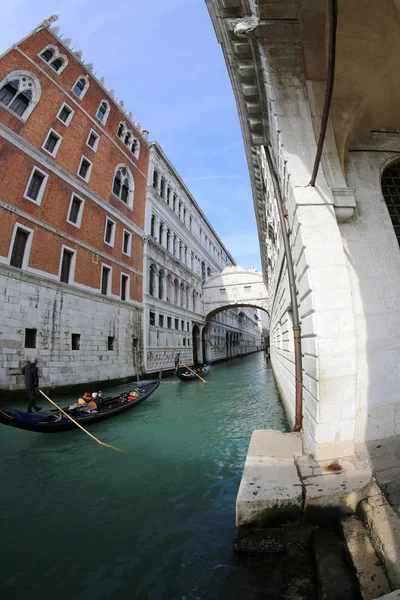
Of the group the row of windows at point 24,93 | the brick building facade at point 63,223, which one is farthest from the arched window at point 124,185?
the row of windows at point 24,93

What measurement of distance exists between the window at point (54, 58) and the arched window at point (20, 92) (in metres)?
1.74

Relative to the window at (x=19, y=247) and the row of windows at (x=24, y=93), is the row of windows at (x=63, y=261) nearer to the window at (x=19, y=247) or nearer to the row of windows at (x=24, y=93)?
the window at (x=19, y=247)

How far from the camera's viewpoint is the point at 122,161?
17.3m

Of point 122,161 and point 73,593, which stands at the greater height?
point 122,161

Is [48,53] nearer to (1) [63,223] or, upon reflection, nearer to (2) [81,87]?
(2) [81,87]

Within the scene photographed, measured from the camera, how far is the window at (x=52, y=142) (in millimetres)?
12555

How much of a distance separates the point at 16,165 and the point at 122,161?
7562 millimetres

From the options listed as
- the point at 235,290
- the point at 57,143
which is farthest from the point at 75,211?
the point at 235,290

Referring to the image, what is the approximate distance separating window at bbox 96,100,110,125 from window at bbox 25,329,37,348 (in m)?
12.8

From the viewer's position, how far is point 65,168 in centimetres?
1316

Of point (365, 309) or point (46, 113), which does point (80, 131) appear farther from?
point (365, 309)

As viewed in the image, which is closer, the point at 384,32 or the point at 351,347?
the point at 351,347

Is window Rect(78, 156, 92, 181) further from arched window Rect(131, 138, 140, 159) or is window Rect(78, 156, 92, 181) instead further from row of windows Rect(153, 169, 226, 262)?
row of windows Rect(153, 169, 226, 262)

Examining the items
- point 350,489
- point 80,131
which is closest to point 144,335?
point 80,131
